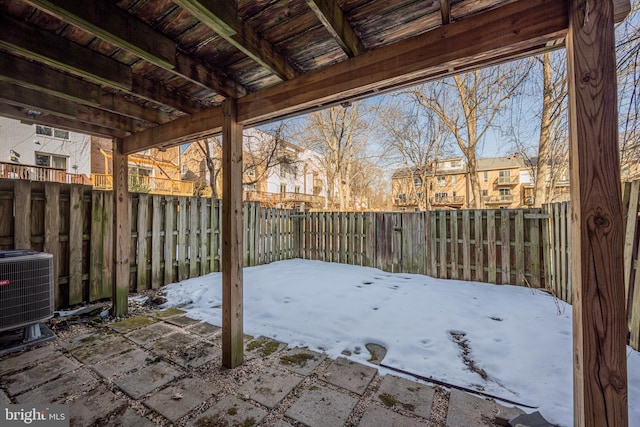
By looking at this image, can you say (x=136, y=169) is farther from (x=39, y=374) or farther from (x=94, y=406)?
(x=94, y=406)

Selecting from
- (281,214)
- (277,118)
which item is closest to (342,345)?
(277,118)

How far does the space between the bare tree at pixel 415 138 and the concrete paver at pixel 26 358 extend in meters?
11.1

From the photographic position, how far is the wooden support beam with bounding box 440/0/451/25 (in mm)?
1384

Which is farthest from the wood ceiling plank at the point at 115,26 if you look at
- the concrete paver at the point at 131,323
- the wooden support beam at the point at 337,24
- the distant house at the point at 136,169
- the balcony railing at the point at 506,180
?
the balcony railing at the point at 506,180

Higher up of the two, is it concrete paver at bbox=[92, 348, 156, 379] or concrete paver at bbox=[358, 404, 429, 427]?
concrete paver at bbox=[92, 348, 156, 379]

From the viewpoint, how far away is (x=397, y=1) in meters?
1.46

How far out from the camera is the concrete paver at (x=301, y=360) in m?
2.19

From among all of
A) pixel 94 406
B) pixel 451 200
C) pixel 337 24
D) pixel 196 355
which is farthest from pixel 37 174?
pixel 451 200

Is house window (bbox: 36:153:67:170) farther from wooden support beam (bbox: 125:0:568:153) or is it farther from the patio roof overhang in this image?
wooden support beam (bbox: 125:0:568:153)

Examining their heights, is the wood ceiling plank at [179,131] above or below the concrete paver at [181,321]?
above

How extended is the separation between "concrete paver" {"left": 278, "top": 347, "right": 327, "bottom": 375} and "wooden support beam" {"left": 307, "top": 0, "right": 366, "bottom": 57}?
246 cm

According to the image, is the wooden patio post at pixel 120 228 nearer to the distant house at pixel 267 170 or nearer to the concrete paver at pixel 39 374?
the concrete paver at pixel 39 374

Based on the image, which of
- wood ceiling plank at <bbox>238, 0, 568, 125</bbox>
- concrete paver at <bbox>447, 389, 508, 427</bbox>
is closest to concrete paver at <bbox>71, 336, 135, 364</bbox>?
wood ceiling plank at <bbox>238, 0, 568, 125</bbox>

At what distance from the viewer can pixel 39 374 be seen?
2.12 m
